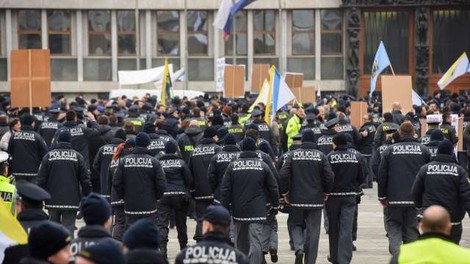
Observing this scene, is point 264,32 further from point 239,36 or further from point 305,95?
point 305,95

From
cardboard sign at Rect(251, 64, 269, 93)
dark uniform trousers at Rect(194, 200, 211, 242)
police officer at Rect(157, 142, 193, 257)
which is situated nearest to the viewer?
police officer at Rect(157, 142, 193, 257)

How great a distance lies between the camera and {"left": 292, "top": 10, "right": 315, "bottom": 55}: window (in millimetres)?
55250

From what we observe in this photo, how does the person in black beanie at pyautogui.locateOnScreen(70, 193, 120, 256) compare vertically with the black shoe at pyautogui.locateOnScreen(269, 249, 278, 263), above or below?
above

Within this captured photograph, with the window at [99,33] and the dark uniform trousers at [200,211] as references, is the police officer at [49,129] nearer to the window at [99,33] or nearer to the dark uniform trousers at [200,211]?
the dark uniform trousers at [200,211]

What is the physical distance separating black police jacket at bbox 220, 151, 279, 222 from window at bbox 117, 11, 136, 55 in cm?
3968

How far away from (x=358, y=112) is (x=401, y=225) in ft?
39.2

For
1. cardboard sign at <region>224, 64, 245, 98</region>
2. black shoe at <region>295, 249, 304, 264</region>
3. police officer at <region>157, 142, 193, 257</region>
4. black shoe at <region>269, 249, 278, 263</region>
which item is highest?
cardboard sign at <region>224, 64, 245, 98</region>

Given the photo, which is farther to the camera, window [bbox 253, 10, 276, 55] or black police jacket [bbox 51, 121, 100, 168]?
window [bbox 253, 10, 276, 55]

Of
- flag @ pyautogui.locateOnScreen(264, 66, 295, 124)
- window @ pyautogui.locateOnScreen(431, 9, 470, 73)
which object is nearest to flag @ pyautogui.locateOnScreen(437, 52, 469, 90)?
flag @ pyautogui.locateOnScreen(264, 66, 295, 124)

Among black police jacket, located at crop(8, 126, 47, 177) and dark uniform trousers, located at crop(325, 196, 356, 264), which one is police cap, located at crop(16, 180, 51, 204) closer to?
dark uniform trousers, located at crop(325, 196, 356, 264)

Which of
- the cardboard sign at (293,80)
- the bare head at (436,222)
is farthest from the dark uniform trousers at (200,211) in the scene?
the cardboard sign at (293,80)

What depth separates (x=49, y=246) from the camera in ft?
27.3

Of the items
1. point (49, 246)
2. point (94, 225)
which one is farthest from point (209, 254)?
point (49, 246)

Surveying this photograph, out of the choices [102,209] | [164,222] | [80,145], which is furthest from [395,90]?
[102,209]
